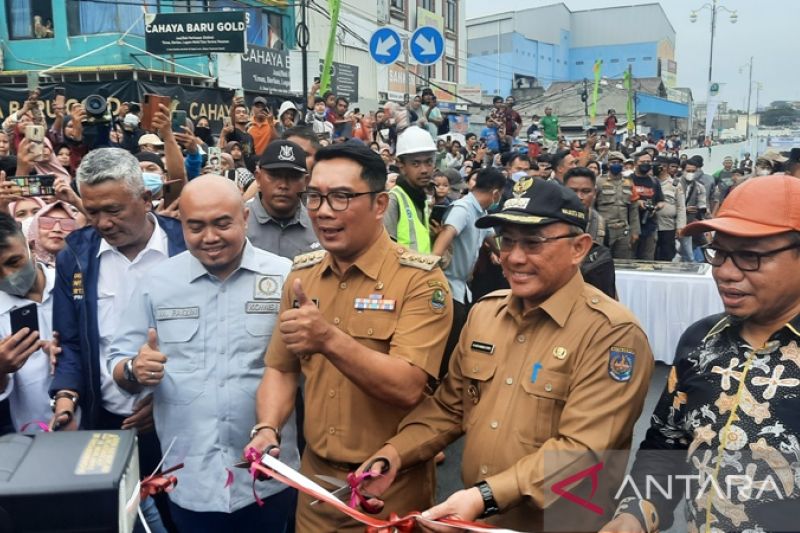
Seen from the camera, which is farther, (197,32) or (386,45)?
(197,32)

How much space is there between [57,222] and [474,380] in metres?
2.68

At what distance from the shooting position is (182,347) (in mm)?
2586

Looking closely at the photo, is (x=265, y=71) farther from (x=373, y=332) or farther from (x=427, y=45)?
(x=373, y=332)

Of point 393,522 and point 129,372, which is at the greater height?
point 129,372

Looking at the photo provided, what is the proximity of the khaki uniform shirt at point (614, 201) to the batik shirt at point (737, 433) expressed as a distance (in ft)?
25.8

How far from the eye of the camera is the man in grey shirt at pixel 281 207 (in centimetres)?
388

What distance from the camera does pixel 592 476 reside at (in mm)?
1965

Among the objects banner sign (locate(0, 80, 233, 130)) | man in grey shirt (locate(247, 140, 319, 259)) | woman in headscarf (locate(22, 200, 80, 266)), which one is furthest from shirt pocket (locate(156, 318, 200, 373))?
banner sign (locate(0, 80, 233, 130))

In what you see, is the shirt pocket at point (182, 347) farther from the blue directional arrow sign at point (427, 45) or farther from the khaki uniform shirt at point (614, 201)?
the blue directional arrow sign at point (427, 45)

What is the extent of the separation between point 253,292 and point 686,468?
159cm

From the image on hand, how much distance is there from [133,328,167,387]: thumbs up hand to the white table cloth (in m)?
5.68

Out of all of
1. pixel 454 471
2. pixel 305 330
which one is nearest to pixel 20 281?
pixel 305 330

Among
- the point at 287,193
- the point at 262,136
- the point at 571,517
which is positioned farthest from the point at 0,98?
the point at 571,517

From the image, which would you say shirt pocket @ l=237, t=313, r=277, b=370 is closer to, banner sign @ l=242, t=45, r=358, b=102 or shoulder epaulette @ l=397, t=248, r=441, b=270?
shoulder epaulette @ l=397, t=248, r=441, b=270
